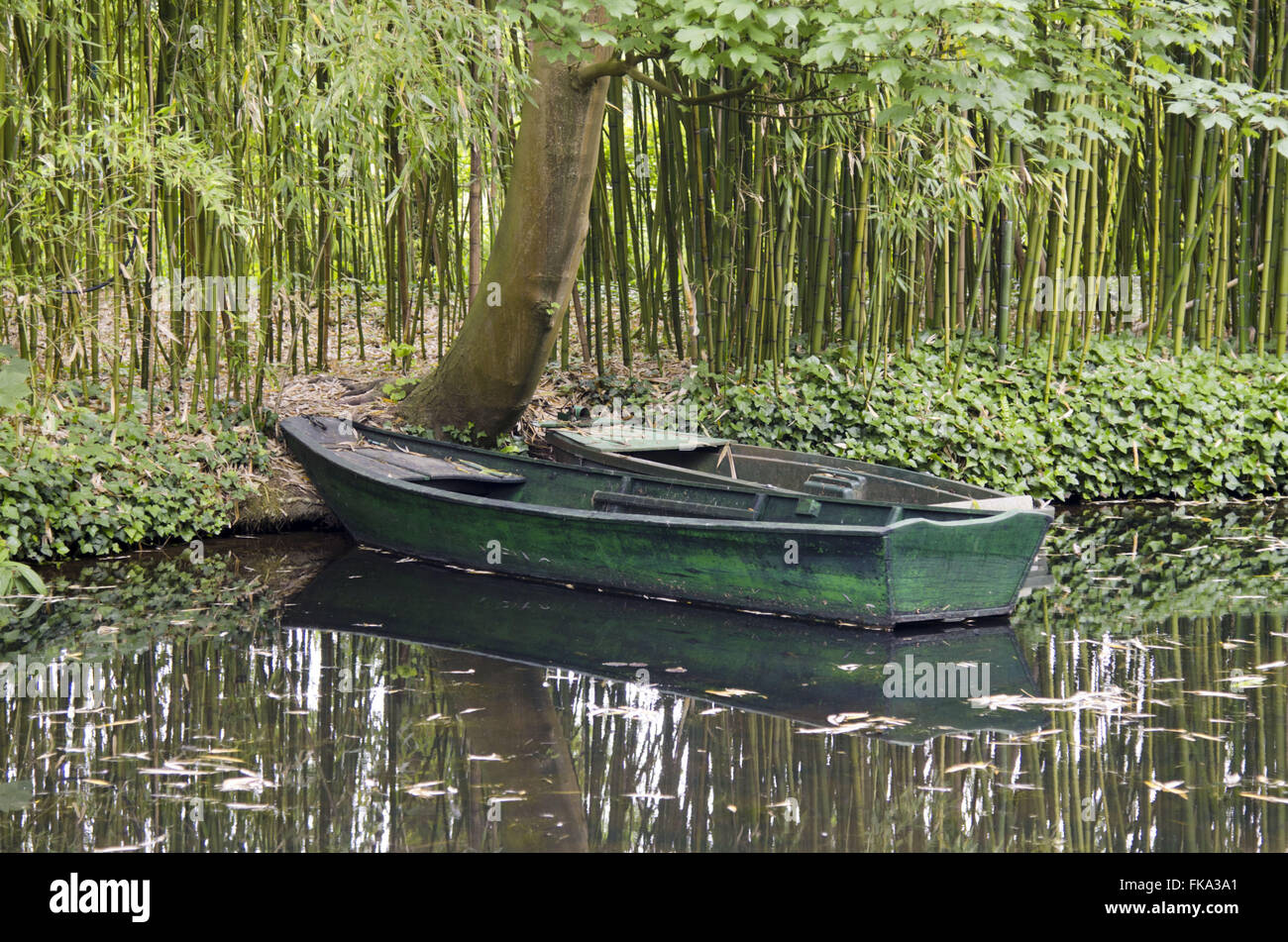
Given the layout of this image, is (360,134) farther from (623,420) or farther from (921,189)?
(921,189)

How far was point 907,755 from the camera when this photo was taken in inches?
108

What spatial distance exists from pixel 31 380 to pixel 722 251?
3.23m

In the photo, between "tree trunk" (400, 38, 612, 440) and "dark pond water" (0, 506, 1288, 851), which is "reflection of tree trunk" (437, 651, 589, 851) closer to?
"dark pond water" (0, 506, 1288, 851)

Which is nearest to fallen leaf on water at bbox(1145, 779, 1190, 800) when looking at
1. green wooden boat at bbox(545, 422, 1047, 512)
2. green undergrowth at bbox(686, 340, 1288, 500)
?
green wooden boat at bbox(545, 422, 1047, 512)

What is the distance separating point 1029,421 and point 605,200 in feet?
8.32

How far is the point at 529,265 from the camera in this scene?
5.32 meters

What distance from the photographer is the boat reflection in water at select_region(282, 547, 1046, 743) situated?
3.09 m

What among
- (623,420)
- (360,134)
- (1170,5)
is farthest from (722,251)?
(1170,5)

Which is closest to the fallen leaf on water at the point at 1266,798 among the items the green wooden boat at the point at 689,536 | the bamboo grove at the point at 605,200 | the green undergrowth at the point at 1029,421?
the green wooden boat at the point at 689,536

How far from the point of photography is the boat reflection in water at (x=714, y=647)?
3.09 m

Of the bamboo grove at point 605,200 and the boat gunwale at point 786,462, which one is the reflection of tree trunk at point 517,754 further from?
the bamboo grove at point 605,200

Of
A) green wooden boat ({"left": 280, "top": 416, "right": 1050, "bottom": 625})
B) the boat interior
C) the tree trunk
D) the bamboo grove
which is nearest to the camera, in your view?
green wooden boat ({"left": 280, "top": 416, "right": 1050, "bottom": 625})

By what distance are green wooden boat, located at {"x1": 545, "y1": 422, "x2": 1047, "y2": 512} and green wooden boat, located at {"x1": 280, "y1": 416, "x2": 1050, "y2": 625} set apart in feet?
0.56
